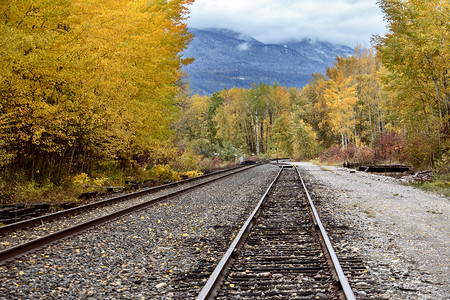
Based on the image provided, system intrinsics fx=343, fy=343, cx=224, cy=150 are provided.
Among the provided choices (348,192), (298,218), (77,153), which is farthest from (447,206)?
(77,153)

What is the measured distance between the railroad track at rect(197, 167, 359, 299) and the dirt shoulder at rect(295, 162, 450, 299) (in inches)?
23.2

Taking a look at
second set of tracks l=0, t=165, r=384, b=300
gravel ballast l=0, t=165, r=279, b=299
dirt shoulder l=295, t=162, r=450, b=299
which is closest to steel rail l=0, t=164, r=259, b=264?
Answer: second set of tracks l=0, t=165, r=384, b=300

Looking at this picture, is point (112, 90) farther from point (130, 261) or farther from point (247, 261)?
point (247, 261)

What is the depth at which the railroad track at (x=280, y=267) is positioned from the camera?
12.8ft

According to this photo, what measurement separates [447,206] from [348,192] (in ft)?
12.9

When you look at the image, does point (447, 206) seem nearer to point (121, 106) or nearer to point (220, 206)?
point (220, 206)

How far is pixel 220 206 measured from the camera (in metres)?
10.4

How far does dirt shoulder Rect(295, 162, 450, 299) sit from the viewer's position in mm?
4246

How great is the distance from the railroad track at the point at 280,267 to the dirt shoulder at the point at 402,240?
588 mm

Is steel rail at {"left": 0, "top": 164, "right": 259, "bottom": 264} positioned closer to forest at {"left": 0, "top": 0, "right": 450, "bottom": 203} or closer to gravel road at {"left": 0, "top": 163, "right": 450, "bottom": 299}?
gravel road at {"left": 0, "top": 163, "right": 450, "bottom": 299}

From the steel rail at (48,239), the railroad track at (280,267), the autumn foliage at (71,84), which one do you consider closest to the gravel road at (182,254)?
the steel rail at (48,239)

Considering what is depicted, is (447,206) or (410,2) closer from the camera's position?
(447,206)

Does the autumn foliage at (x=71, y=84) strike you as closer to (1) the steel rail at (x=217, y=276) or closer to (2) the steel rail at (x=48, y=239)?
(2) the steel rail at (x=48, y=239)

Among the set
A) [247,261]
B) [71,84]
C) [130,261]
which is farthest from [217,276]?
[71,84]
